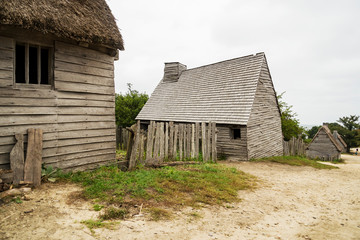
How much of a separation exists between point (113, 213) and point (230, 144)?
33.8 feet

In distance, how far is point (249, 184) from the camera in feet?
21.9

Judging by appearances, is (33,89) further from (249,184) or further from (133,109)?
(133,109)

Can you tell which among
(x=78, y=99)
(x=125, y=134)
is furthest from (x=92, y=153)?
(x=125, y=134)

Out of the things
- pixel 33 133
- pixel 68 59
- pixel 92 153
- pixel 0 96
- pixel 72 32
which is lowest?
pixel 92 153

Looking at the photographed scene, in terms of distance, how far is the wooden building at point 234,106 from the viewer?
12.9 meters

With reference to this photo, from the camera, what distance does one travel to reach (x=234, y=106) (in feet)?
44.8

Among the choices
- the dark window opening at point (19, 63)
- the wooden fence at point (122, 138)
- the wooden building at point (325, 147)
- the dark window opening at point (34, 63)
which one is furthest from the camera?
the wooden building at point (325, 147)

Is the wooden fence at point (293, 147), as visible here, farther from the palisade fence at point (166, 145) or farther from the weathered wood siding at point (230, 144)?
the palisade fence at point (166, 145)

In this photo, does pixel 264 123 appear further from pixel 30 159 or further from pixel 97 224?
pixel 30 159

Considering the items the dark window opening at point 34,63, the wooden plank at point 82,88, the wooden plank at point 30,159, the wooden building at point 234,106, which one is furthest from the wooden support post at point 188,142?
the wooden plank at point 30,159

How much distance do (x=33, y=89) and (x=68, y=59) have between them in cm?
137

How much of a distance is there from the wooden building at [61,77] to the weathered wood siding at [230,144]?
782 centimetres

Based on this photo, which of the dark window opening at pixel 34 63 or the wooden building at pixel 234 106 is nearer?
the dark window opening at pixel 34 63

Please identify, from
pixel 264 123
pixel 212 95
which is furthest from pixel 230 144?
pixel 212 95
